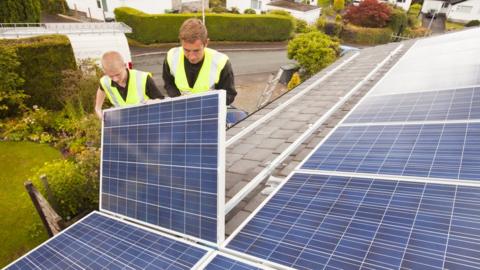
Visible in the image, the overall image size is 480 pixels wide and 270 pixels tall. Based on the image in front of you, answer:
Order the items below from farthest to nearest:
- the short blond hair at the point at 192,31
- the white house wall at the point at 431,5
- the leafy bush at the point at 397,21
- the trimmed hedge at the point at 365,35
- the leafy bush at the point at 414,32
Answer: the white house wall at the point at 431,5 → the leafy bush at the point at 414,32 → the leafy bush at the point at 397,21 → the trimmed hedge at the point at 365,35 → the short blond hair at the point at 192,31

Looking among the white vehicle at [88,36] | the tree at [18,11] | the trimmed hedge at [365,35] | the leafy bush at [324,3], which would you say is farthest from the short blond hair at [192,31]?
the leafy bush at [324,3]

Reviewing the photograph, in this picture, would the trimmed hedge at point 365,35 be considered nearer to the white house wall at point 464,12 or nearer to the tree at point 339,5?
the tree at point 339,5

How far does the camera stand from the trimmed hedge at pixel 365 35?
146ft

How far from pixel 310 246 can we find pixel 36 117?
14.6 meters

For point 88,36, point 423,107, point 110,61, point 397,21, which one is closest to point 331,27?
point 397,21

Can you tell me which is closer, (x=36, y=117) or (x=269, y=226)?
(x=269, y=226)

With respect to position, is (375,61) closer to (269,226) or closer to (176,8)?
(269,226)

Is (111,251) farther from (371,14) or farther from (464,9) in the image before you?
(464,9)

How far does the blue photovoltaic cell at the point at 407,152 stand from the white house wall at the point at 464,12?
75.7 m

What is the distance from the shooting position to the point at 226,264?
2803mm

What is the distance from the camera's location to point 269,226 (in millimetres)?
3180

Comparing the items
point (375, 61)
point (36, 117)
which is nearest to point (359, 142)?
point (375, 61)

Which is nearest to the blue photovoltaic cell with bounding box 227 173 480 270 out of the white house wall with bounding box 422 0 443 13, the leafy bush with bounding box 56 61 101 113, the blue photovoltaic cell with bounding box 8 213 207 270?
the blue photovoltaic cell with bounding box 8 213 207 270

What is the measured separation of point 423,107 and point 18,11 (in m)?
31.4
